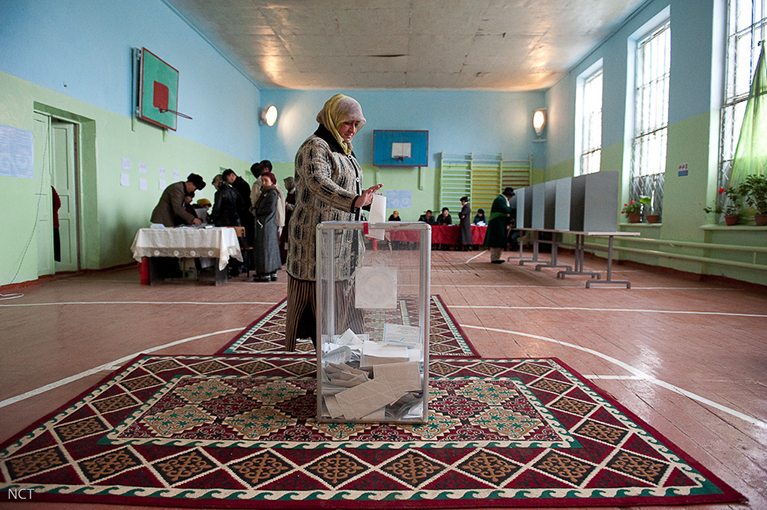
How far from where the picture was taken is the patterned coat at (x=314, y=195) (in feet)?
6.37

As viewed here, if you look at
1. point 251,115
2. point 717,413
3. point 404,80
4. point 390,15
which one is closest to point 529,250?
point 404,80

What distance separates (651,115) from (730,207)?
8.60 ft

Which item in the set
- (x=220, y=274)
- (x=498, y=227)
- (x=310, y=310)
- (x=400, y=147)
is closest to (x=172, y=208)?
(x=220, y=274)

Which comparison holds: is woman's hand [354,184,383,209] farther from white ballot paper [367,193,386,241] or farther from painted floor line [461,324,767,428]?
painted floor line [461,324,767,428]

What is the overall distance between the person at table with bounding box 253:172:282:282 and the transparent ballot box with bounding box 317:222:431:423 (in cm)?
352

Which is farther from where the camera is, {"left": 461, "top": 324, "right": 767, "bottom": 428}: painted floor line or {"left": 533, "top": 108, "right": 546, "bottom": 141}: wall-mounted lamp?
{"left": 533, "top": 108, "right": 546, "bottom": 141}: wall-mounted lamp

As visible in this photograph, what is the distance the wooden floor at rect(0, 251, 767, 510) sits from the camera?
1808 millimetres

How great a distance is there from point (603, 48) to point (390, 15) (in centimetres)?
439

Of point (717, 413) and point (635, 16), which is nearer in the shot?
point (717, 413)

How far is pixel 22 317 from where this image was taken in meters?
3.44

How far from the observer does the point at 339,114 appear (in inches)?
80.4

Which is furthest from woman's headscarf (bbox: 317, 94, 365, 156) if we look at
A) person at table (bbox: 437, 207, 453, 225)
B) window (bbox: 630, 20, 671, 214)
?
person at table (bbox: 437, 207, 453, 225)

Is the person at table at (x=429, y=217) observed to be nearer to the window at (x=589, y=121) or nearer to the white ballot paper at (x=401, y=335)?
the window at (x=589, y=121)

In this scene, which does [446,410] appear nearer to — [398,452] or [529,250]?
[398,452]
